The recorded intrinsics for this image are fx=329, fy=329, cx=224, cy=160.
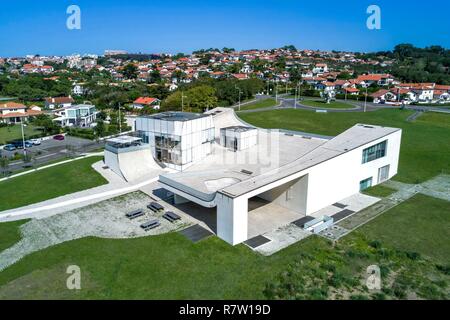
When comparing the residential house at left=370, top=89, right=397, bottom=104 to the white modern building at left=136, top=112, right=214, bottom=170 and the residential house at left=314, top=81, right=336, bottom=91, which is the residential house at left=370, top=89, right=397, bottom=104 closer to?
the residential house at left=314, top=81, right=336, bottom=91

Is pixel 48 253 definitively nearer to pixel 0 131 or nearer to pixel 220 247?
pixel 220 247

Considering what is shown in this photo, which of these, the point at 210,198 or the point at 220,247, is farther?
the point at 210,198

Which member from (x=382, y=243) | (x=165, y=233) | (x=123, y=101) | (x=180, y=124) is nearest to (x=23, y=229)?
(x=165, y=233)

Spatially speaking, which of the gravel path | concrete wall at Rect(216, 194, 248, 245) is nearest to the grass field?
concrete wall at Rect(216, 194, 248, 245)

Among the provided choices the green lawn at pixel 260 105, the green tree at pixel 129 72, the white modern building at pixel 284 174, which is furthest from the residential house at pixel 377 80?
the green tree at pixel 129 72

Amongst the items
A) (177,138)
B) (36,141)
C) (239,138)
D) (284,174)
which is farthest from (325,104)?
(36,141)

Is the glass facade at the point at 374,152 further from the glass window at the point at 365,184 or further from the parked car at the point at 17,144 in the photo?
the parked car at the point at 17,144
